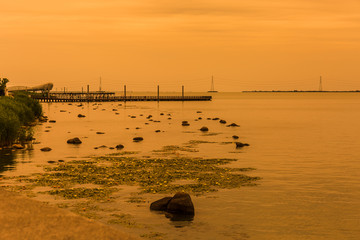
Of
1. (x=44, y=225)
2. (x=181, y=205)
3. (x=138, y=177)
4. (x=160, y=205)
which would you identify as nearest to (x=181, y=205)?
(x=181, y=205)

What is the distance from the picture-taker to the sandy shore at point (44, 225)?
559 inches

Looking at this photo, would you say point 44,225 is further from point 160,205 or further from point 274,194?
point 274,194

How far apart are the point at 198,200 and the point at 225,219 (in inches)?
120

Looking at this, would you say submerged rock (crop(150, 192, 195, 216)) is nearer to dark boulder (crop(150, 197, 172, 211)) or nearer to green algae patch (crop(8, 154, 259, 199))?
dark boulder (crop(150, 197, 172, 211))

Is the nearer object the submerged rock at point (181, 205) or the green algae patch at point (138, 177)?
the submerged rock at point (181, 205)

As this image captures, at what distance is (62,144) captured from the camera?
45.7 m

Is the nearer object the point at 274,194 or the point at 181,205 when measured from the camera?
the point at 181,205

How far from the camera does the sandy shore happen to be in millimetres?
14201

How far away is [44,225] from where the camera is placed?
15.2 meters

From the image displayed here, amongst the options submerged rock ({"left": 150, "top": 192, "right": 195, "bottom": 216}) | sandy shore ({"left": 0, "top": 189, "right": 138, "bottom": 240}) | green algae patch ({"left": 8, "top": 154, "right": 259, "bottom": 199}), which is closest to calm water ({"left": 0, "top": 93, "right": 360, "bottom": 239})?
submerged rock ({"left": 150, "top": 192, "right": 195, "bottom": 216})

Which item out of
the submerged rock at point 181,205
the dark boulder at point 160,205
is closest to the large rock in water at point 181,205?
the submerged rock at point 181,205

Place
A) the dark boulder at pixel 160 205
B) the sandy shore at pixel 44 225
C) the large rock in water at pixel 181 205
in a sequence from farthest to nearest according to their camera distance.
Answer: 1. the dark boulder at pixel 160 205
2. the large rock in water at pixel 181 205
3. the sandy shore at pixel 44 225

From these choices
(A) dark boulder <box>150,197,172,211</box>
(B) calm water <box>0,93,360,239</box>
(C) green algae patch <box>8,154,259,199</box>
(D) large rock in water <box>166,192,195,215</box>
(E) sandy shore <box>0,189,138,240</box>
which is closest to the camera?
(E) sandy shore <box>0,189,138,240</box>

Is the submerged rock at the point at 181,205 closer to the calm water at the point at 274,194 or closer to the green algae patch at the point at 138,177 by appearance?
the calm water at the point at 274,194
